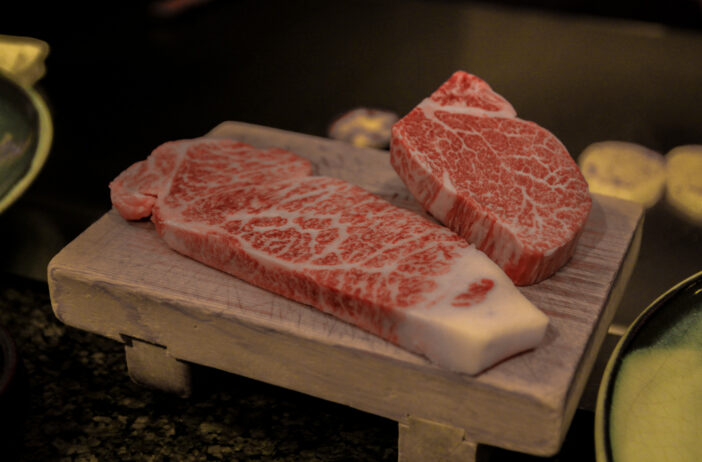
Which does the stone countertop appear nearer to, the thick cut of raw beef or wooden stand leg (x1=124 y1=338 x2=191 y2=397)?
wooden stand leg (x1=124 y1=338 x2=191 y2=397)

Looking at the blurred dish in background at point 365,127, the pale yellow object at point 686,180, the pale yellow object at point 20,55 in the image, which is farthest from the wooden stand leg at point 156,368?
the pale yellow object at point 686,180

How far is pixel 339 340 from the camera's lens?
126cm

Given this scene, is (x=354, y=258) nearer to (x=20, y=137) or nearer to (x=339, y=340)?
(x=339, y=340)

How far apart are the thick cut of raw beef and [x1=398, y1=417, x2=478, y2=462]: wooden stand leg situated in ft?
0.42

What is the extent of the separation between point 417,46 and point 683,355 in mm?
2308

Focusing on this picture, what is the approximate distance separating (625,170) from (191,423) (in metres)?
1.48

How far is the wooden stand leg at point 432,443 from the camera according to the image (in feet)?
4.06

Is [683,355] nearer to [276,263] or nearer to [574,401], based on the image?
[574,401]

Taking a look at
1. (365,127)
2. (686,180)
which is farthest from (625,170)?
(365,127)

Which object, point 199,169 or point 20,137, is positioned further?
point 199,169

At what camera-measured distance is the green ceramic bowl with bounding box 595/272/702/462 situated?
3.75 feet

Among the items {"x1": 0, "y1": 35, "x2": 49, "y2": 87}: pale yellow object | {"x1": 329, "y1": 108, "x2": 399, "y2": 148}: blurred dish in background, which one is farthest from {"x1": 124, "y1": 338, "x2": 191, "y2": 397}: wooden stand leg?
{"x1": 329, "y1": 108, "x2": 399, "y2": 148}: blurred dish in background

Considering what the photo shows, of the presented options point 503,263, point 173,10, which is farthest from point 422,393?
point 173,10

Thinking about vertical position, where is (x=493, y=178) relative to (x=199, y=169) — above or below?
above
